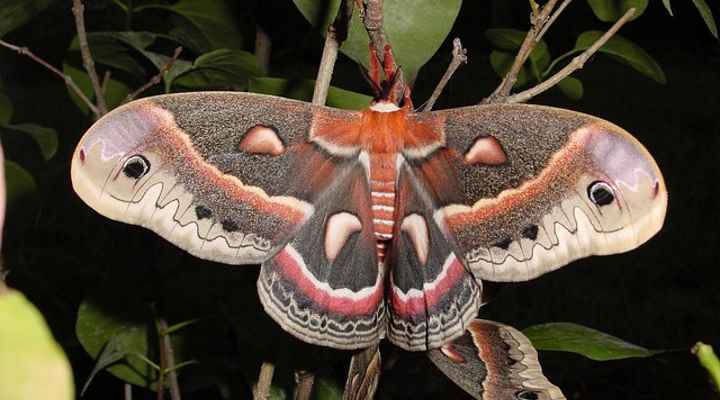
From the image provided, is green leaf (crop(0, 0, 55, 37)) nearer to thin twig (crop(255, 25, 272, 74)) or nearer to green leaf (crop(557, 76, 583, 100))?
thin twig (crop(255, 25, 272, 74))

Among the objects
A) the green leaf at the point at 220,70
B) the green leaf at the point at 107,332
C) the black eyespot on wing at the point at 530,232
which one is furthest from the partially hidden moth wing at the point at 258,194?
A: the green leaf at the point at 107,332

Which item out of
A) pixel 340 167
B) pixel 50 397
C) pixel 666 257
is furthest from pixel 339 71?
pixel 50 397

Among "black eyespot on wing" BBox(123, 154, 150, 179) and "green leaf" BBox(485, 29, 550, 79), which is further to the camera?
"green leaf" BBox(485, 29, 550, 79)

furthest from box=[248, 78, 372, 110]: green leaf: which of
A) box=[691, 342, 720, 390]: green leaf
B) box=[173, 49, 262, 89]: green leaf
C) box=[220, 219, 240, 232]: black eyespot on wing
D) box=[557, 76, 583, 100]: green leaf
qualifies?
box=[691, 342, 720, 390]: green leaf

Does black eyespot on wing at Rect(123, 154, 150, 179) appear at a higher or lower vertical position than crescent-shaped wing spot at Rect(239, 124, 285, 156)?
lower

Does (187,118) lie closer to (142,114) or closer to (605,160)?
(142,114)

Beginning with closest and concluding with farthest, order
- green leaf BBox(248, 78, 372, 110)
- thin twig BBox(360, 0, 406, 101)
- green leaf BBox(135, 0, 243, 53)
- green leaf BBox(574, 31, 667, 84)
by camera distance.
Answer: thin twig BBox(360, 0, 406, 101), green leaf BBox(248, 78, 372, 110), green leaf BBox(574, 31, 667, 84), green leaf BBox(135, 0, 243, 53)

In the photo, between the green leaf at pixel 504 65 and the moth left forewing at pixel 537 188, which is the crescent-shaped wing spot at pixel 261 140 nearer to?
the moth left forewing at pixel 537 188
